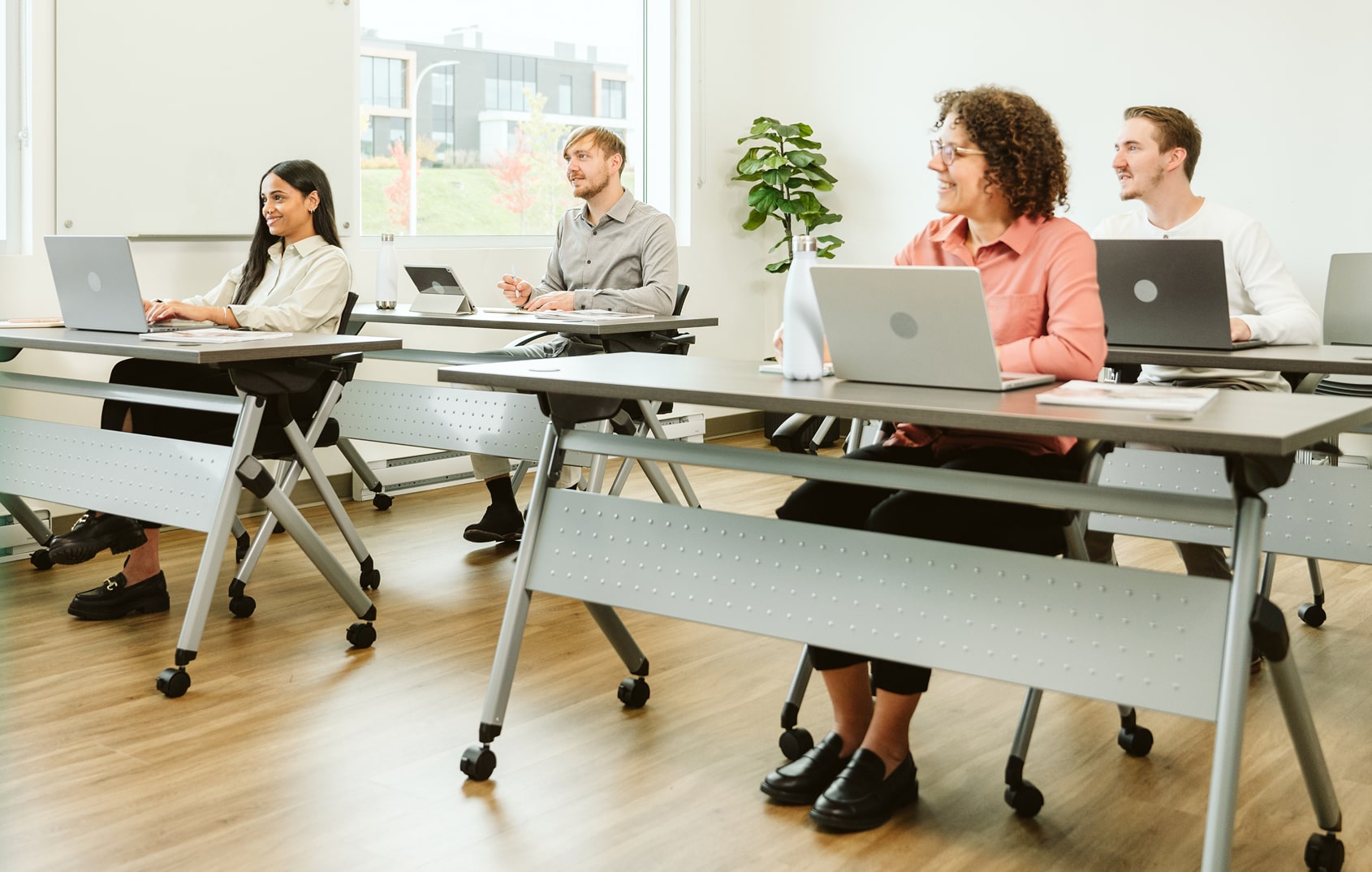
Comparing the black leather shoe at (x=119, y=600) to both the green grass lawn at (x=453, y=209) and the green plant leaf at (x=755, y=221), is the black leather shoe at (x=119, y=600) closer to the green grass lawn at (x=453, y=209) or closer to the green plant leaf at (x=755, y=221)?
the green grass lawn at (x=453, y=209)

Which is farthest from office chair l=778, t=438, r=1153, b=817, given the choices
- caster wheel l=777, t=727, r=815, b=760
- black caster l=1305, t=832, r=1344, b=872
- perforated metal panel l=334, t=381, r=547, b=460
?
perforated metal panel l=334, t=381, r=547, b=460

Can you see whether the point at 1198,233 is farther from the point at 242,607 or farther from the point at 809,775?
the point at 242,607

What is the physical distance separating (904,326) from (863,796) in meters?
0.75

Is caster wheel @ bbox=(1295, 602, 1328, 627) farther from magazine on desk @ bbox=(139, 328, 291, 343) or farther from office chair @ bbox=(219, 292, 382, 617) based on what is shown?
magazine on desk @ bbox=(139, 328, 291, 343)

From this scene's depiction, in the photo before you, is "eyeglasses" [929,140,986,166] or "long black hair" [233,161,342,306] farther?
"long black hair" [233,161,342,306]

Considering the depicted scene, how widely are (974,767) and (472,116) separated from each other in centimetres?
402

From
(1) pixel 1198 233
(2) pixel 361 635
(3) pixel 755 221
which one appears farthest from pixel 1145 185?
(3) pixel 755 221

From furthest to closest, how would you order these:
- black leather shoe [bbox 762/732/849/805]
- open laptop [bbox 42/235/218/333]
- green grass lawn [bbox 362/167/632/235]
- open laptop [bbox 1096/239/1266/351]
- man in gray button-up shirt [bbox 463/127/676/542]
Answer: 1. green grass lawn [bbox 362/167/632/235]
2. man in gray button-up shirt [bbox 463/127/676/542]
3. open laptop [bbox 42/235/218/333]
4. open laptop [bbox 1096/239/1266/351]
5. black leather shoe [bbox 762/732/849/805]

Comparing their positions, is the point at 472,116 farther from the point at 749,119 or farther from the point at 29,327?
the point at 29,327

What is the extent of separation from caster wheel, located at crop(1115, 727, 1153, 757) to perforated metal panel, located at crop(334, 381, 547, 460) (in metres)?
1.72

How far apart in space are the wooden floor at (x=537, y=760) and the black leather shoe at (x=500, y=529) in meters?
0.73

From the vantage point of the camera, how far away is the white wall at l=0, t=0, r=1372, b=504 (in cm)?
486

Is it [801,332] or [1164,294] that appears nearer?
[801,332]

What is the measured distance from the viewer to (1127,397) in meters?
1.75
